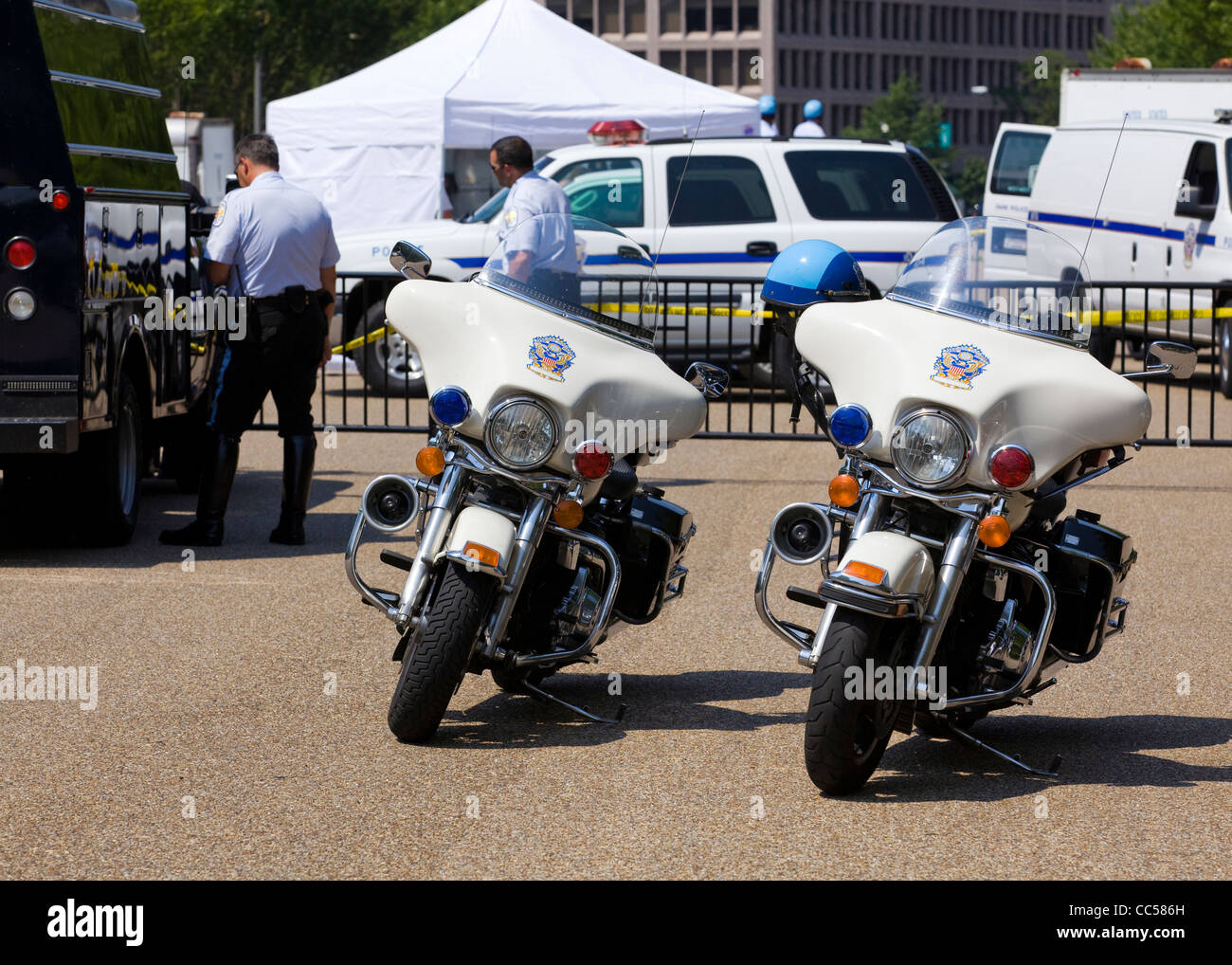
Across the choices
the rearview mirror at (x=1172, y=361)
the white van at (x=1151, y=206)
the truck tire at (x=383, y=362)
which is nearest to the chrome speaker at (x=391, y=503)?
the rearview mirror at (x=1172, y=361)

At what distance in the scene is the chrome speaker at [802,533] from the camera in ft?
18.1

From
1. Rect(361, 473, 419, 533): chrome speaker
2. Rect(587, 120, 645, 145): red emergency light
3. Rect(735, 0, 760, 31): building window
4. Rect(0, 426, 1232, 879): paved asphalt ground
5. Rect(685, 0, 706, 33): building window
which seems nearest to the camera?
Rect(0, 426, 1232, 879): paved asphalt ground

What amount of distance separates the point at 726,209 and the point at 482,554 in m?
11.3

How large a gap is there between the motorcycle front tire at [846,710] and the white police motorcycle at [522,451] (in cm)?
95

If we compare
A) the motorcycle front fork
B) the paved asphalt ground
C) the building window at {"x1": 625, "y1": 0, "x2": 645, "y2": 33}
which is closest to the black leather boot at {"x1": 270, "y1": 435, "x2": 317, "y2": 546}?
the paved asphalt ground

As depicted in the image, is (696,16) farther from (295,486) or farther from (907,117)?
(295,486)

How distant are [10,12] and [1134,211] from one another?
13.2 m

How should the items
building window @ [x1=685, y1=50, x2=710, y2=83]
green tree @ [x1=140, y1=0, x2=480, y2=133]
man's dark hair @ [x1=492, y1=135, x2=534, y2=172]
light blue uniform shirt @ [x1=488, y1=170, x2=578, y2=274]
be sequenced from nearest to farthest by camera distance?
light blue uniform shirt @ [x1=488, y1=170, x2=578, y2=274], man's dark hair @ [x1=492, y1=135, x2=534, y2=172], green tree @ [x1=140, y1=0, x2=480, y2=133], building window @ [x1=685, y1=50, x2=710, y2=83]

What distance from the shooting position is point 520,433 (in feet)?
18.7

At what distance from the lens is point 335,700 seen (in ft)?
20.6

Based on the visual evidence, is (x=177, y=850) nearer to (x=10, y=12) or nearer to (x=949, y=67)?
(x=10, y=12)

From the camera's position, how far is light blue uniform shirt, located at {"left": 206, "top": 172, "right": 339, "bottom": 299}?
907 centimetres

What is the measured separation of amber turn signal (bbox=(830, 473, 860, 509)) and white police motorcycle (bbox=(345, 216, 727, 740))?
68 centimetres

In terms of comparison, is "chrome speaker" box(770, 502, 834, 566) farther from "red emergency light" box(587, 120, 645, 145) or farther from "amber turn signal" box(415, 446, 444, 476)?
"red emergency light" box(587, 120, 645, 145)
